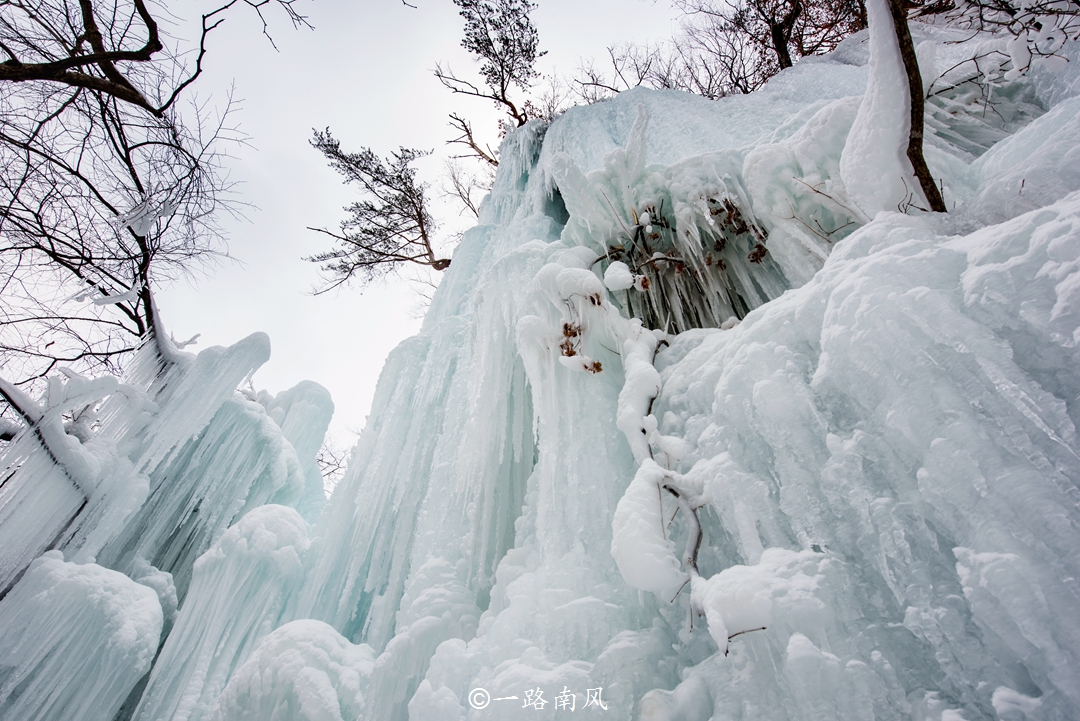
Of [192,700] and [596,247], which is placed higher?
[596,247]

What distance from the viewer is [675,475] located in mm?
1753

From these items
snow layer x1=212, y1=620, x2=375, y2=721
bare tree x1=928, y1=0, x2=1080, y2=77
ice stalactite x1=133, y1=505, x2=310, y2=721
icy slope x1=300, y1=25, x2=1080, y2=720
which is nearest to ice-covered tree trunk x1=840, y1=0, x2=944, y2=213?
icy slope x1=300, y1=25, x2=1080, y2=720

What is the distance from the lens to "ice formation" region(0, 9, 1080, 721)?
3.52 feet

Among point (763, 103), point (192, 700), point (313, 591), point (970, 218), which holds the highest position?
point (763, 103)

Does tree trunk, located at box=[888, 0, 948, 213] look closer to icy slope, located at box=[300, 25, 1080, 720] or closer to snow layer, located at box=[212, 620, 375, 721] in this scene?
icy slope, located at box=[300, 25, 1080, 720]

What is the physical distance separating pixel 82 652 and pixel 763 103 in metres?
6.78

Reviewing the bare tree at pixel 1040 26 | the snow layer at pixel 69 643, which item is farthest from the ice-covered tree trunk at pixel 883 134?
the snow layer at pixel 69 643

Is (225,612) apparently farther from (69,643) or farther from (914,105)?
(914,105)

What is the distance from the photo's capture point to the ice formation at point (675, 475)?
107 cm

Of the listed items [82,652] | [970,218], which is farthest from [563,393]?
[82,652]

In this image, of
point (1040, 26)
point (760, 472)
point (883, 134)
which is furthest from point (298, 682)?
point (1040, 26)

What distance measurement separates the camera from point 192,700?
2650mm

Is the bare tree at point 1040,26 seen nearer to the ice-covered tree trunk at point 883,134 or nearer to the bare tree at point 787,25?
the ice-covered tree trunk at point 883,134

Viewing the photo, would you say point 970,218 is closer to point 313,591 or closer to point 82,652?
point 313,591
